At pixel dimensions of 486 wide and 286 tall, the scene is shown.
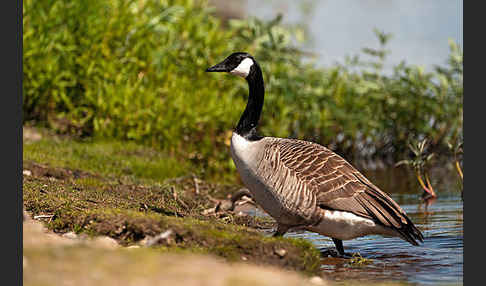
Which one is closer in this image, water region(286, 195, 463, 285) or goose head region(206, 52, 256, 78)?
water region(286, 195, 463, 285)

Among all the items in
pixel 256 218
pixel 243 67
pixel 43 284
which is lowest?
pixel 256 218

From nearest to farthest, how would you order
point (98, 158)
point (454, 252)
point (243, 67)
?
point (454, 252), point (243, 67), point (98, 158)

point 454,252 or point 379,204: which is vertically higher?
point 379,204

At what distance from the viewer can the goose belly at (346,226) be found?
6.63m

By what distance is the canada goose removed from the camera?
21.7 feet

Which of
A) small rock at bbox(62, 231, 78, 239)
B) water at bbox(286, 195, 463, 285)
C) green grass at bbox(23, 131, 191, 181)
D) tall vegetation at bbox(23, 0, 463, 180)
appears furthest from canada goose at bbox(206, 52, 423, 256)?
tall vegetation at bbox(23, 0, 463, 180)

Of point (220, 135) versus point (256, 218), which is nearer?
point (256, 218)

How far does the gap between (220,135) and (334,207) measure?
7.20 meters

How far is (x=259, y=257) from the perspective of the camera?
18.1 feet

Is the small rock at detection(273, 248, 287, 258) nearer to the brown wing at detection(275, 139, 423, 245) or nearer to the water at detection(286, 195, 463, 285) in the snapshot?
the water at detection(286, 195, 463, 285)

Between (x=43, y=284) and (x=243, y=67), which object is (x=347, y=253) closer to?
(x=243, y=67)

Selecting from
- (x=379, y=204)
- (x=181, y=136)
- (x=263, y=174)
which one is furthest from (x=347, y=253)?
(x=181, y=136)

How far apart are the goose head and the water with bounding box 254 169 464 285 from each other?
2.11m

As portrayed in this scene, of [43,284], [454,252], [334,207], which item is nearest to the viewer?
[43,284]
